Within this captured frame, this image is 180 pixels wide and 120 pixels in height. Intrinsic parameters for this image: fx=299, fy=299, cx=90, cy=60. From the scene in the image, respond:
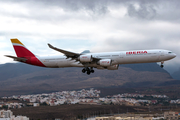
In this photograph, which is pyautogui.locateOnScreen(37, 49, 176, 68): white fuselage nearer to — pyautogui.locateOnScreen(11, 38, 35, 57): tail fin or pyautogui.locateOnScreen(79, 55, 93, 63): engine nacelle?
pyautogui.locateOnScreen(79, 55, 93, 63): engine nacelle

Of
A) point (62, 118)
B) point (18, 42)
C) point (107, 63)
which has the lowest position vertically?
point (62, 118)

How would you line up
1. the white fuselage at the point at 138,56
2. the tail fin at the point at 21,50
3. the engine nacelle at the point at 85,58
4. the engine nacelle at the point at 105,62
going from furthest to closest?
the tail fin at the point at 21,50 < the engine nacelle at the point at 85,58 < the engine nacelle at the point at 105,62 < the white fuselage at the point at 138,56

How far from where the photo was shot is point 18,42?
71.2 meters

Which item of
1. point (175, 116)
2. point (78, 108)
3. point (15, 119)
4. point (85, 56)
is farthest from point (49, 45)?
point (78, 108)

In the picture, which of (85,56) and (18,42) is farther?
(18,42)

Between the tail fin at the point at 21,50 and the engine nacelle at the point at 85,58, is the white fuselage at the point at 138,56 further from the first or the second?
the tail fin at the point at 21,50

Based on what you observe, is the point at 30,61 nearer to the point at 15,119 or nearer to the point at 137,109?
the point at 15,119

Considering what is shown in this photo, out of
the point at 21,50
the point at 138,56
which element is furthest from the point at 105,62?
the point at 21,50

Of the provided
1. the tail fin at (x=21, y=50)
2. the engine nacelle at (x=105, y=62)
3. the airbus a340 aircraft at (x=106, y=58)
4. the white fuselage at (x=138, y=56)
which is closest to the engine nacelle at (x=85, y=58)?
the airbus a340 aircraft at (x=106, y=58)

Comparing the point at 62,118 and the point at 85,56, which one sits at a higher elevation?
the point at 85,56

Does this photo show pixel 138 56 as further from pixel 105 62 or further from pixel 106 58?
pixel 105 62

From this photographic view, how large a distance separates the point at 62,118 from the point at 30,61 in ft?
168

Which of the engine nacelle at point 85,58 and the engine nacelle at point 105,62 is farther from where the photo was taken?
the engine nacelle at point 85,58

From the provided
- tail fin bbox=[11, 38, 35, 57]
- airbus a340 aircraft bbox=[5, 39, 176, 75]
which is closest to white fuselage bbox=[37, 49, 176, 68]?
airbus a340 aircraft bbox=[5, 39, 176, 75]
